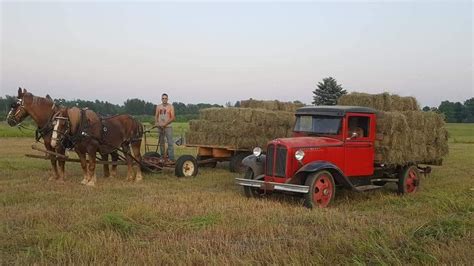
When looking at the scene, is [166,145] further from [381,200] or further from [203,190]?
[381,200]

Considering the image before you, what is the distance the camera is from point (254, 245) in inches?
229

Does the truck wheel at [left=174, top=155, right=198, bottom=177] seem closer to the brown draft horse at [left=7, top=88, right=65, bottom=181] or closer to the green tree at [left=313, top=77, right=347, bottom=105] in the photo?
the brown draft horse at [left=7, top=88, right=65, bottom=181]

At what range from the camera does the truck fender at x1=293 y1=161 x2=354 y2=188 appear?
30.0 feet

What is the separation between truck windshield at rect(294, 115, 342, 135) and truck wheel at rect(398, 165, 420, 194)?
2292mm

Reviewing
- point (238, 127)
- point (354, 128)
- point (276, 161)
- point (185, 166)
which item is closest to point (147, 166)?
point (185, 166)

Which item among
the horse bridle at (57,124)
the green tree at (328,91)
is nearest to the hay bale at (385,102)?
the horse bridle at (57,124)

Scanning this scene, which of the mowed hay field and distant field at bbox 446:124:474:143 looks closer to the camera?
the mowed hay field

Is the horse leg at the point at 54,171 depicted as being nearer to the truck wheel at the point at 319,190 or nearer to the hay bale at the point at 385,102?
the truck wheel at the point at 319,190

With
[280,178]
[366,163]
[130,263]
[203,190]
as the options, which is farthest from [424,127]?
[130,263]

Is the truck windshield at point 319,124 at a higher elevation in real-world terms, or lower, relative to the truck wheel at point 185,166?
higher

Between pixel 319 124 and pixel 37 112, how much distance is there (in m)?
6.46

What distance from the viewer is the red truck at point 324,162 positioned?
9.30 metres

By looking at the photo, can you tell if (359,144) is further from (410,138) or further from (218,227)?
(218,227)

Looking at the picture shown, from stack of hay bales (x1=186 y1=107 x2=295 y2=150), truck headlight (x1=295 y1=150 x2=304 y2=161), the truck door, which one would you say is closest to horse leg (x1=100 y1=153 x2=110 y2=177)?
stack of hay bales (x1=186 y1=107 x2=295 y2=150)
